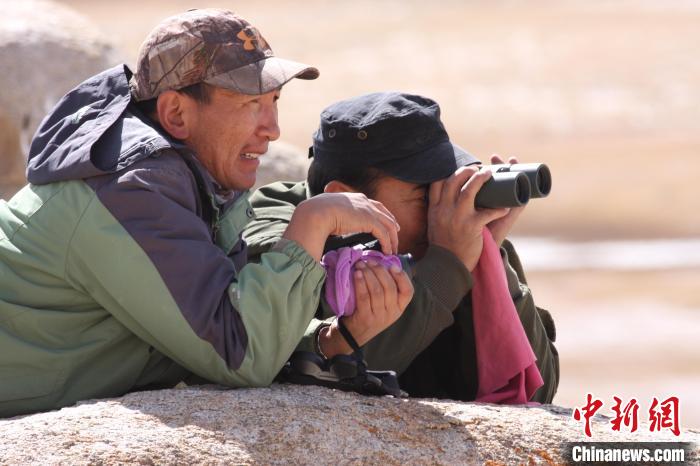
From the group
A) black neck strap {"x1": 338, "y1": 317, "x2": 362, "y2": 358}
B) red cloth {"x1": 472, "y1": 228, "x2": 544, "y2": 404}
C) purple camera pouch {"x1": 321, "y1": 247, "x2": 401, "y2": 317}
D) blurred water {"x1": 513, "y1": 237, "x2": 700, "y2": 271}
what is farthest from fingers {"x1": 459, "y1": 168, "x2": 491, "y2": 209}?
blurred water {"x1": 513, "y1": 237, "x2": 700, "y2": 271}

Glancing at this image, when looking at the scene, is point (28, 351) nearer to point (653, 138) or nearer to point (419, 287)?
point (419, 287)

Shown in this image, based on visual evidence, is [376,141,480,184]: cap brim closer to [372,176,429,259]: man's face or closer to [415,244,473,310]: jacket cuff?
[372,176,429,259]: man's face

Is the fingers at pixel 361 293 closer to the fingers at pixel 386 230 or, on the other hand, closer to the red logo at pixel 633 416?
the fingers at pixel 386 230

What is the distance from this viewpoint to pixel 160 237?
2805 mm

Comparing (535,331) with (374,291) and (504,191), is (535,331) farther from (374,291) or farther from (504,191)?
(374,291)

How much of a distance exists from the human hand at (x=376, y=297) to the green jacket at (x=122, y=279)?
18 cm

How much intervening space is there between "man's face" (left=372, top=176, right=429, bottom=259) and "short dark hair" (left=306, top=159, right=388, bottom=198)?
0.05 feet

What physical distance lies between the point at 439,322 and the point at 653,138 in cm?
1346

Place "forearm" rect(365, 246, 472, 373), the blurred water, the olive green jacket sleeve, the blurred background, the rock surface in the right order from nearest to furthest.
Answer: the rock surface
"forearm" rect(365, 246, 472, 373)
the olive green jacket sleeve
the blurred background
the blurred water

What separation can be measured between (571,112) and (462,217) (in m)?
14.4

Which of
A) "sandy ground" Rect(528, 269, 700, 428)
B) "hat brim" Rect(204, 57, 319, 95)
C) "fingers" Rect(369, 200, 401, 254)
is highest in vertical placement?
"hat brim" Rect(204, 57, 319, 95)

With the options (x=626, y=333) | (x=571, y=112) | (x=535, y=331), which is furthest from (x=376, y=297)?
(x=571, y=112)

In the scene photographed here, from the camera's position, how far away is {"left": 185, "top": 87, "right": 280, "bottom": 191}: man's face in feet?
10.0

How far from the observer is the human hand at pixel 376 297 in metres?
3.09
